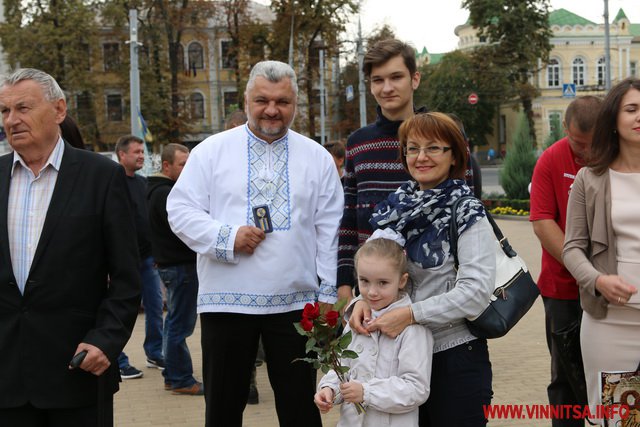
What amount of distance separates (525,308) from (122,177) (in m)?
1.77

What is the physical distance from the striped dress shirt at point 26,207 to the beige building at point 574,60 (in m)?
68.4

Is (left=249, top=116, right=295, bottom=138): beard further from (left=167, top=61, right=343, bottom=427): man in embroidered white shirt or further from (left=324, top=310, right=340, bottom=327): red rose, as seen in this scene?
(left=324, top=310, right=340, bottom=327): red rose

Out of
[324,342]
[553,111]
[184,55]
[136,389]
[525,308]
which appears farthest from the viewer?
[553,111]

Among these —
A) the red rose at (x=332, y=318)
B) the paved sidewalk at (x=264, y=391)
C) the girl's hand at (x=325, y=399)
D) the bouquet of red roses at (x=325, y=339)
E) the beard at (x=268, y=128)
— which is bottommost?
the paved sidewalk at (x=264, y=391)

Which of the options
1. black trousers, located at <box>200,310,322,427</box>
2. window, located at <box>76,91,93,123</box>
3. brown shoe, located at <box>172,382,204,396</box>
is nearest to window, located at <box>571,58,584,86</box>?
window, located at <box>76,91,93,123</box>

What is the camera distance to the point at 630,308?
3.54 metres

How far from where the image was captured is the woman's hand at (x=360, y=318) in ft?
10.6

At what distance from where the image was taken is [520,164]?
26688 mm

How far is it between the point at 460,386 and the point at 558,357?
1518mm

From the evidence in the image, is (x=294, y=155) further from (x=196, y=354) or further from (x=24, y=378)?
(x=196, y=354)

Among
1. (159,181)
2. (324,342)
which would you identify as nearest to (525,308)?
(324,342)

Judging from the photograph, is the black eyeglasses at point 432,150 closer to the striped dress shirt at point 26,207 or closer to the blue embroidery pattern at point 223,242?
the blue embroidery pattern at point 223,242

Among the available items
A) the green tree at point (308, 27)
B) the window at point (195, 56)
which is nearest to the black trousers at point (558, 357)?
the green tree at point (308, 27)

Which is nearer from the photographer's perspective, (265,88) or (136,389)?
(265,88)
